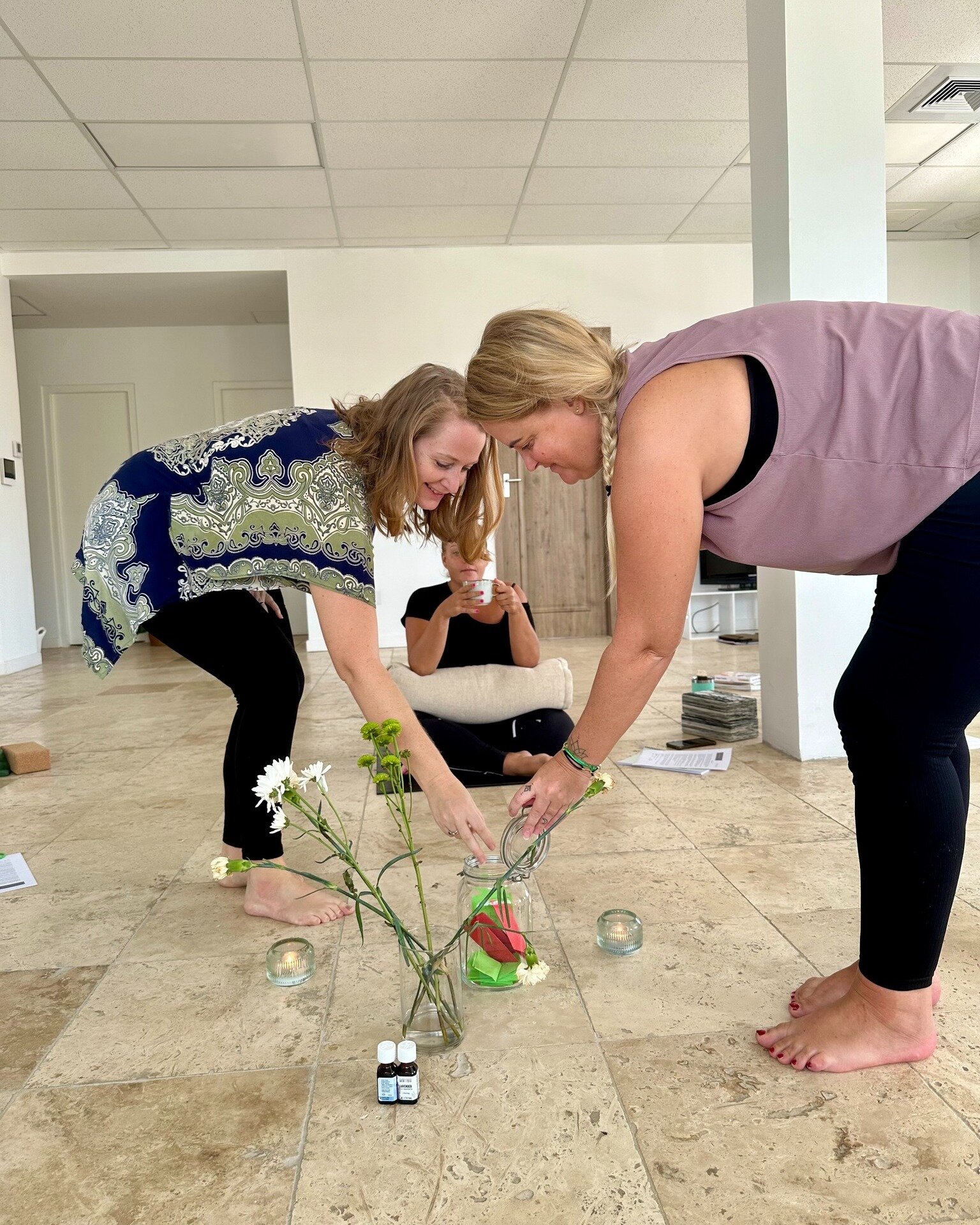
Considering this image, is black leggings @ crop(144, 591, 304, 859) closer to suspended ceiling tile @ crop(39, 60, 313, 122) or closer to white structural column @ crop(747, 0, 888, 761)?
white structural column @ crop(747, 0, 888, 761)

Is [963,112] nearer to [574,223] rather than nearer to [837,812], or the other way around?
[574,223]

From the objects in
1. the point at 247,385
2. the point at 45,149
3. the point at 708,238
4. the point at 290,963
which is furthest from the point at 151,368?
the point at 290,963

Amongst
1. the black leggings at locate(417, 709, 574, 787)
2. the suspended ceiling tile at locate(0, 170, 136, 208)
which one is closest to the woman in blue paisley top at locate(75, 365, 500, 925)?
the black leggings at locate(417, 709, 574, 787)

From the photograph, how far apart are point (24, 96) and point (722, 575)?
495 centimetres

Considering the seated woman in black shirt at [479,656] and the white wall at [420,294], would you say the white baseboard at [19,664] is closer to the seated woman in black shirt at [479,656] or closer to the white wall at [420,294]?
the white wall at [420,294]

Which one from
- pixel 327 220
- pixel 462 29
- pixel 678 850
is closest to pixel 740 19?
pixel 462 29

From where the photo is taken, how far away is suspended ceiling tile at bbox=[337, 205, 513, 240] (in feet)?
18.8

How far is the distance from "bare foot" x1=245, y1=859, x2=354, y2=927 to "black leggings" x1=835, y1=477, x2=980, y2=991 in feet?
3.24

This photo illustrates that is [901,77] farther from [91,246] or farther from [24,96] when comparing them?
[91,246]

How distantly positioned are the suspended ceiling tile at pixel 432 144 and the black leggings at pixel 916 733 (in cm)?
411

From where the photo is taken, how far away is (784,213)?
2887 mm

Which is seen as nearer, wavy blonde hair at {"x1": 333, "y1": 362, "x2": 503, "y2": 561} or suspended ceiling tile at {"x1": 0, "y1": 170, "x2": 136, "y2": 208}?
wavy blonde hair at {"x1": 333, "y1": 362, "x2": 503, "y2": 561}

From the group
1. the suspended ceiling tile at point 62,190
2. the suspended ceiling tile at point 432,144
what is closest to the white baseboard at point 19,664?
the suspended ceiling tile at point 62,190

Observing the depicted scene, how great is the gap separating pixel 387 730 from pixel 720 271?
6369 millimetres
